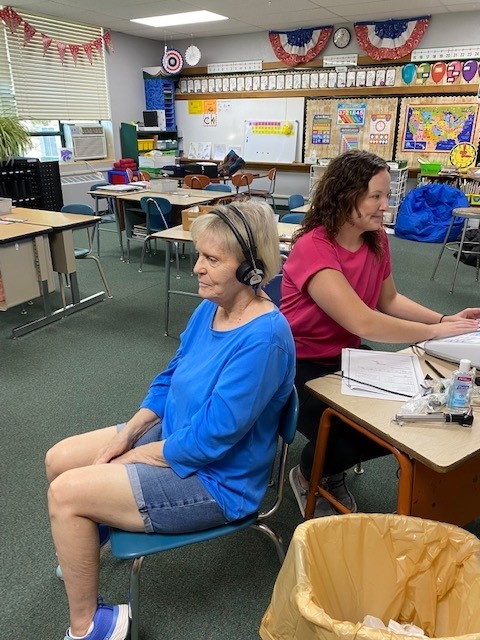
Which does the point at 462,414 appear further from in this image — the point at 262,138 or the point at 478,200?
the point at 262,138

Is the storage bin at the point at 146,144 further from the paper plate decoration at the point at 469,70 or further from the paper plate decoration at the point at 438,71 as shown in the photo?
the paper plate decoration at the point at 469,70

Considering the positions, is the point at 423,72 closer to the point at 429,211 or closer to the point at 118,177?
the point at 429,211

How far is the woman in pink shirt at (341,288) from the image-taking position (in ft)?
5.14

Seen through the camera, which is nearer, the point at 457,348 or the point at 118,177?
the point at 457,348

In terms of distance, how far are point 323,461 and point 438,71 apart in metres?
6.79

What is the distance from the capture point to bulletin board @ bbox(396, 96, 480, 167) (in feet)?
21.5

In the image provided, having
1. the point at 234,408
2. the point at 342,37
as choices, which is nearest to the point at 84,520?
the point at 234,408

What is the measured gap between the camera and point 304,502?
184cm

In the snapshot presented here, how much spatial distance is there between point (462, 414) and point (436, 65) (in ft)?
22.5

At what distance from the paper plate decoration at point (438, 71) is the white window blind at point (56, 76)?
4803 millimetres

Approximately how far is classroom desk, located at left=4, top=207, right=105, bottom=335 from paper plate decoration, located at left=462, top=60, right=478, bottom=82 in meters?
5.48

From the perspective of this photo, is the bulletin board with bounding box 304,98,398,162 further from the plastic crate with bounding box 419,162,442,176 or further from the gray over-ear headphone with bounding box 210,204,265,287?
the gray over-ear headphone with bounding box 210,204,265,287

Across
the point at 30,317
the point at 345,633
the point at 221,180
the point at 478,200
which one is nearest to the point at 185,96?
the point at 221,180

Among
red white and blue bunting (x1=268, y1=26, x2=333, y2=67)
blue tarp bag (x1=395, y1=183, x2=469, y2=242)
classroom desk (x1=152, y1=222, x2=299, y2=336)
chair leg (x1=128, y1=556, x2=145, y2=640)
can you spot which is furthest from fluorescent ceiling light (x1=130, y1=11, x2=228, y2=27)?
chair leg (x1=128, y1=556, x2=145, y2=640)
